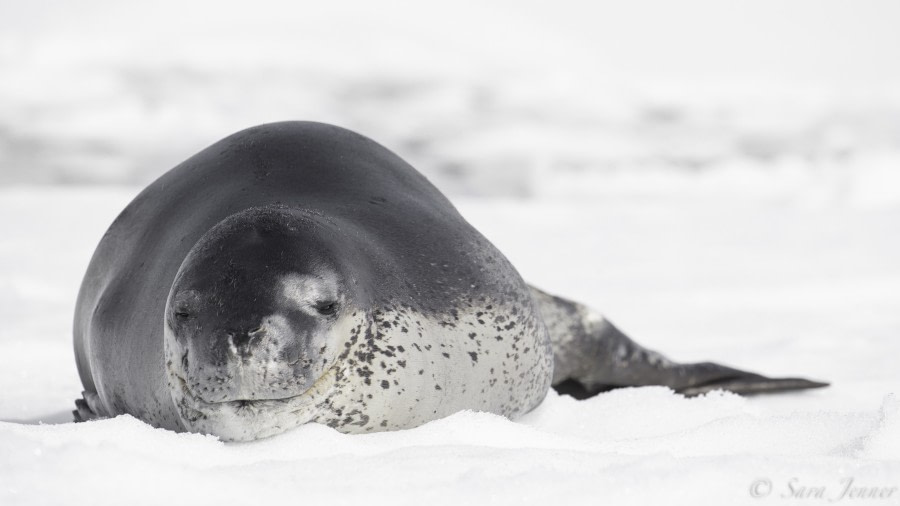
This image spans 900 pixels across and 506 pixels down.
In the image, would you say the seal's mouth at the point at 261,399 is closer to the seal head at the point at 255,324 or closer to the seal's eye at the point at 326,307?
the seal head at the point at 255,324

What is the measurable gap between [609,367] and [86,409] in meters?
1.74

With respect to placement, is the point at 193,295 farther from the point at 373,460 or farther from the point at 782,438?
the point at 782,438

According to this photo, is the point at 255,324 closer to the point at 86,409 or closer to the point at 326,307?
the point at 326,307

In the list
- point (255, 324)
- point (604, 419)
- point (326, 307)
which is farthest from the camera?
point (604, 419)

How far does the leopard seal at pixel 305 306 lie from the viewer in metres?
2.13

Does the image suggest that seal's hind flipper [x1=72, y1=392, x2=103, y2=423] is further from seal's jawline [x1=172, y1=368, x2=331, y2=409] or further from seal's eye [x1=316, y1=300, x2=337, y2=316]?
seal's eye [x1=316, y1=300, x2=337, y2=316]

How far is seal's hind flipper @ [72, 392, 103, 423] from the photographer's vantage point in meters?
3.01

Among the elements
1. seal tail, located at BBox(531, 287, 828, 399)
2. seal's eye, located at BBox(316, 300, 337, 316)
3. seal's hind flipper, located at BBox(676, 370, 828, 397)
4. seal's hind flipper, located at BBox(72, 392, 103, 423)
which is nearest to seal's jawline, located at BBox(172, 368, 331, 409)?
seal's eye, located at BBox(316, 300, 337, 316)

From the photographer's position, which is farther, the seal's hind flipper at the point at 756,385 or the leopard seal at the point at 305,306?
the seal's hind flipper at the point at 756,385

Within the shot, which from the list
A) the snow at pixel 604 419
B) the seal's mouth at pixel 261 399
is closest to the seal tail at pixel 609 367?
the snow at pixel 604 419

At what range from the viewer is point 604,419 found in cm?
297

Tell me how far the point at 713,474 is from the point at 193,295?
Answer: 1.08 m

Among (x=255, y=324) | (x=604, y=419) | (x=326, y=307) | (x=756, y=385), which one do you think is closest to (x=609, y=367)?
(x=756, y=385)

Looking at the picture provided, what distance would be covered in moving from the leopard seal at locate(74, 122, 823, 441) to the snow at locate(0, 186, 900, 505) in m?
0.09
